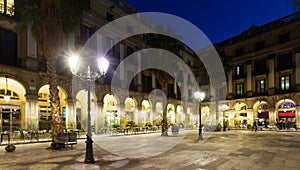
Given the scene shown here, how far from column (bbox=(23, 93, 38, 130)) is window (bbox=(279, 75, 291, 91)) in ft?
114

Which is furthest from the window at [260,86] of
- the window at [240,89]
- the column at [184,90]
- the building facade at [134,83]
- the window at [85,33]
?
the window at [85,33]

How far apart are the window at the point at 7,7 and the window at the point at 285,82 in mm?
36814

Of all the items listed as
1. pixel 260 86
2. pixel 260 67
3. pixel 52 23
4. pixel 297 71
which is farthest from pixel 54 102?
pixel 260 67

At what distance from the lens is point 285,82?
3647 centimetres

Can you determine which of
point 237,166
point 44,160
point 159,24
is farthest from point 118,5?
point 237,166

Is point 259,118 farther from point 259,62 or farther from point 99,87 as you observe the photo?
point 99,87

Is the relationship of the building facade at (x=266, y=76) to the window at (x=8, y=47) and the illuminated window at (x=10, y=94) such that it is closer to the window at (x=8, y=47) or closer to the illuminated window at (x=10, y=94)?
the illuminated window at (x=10, y=94)

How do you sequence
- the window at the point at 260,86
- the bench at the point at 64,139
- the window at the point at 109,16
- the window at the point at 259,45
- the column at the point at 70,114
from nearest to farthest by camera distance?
the bench at the point at 64,139 < the column at the point at 70,114 < the window at the point at 109,16 < the window at the point at 260,86 < the window at the point at 259,45

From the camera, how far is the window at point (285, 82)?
36000 millimetres

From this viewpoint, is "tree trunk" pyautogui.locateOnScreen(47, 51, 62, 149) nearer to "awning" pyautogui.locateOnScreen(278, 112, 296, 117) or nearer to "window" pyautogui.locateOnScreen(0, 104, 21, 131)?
"window" pyautogui.locateOnScreen(0, 104, 21, 131)

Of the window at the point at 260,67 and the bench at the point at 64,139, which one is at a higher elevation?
the window at the point at 260,67

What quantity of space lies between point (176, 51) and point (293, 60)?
72.0 feet

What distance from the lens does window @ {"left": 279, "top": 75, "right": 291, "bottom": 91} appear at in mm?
36000

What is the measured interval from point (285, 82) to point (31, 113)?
35.3m
